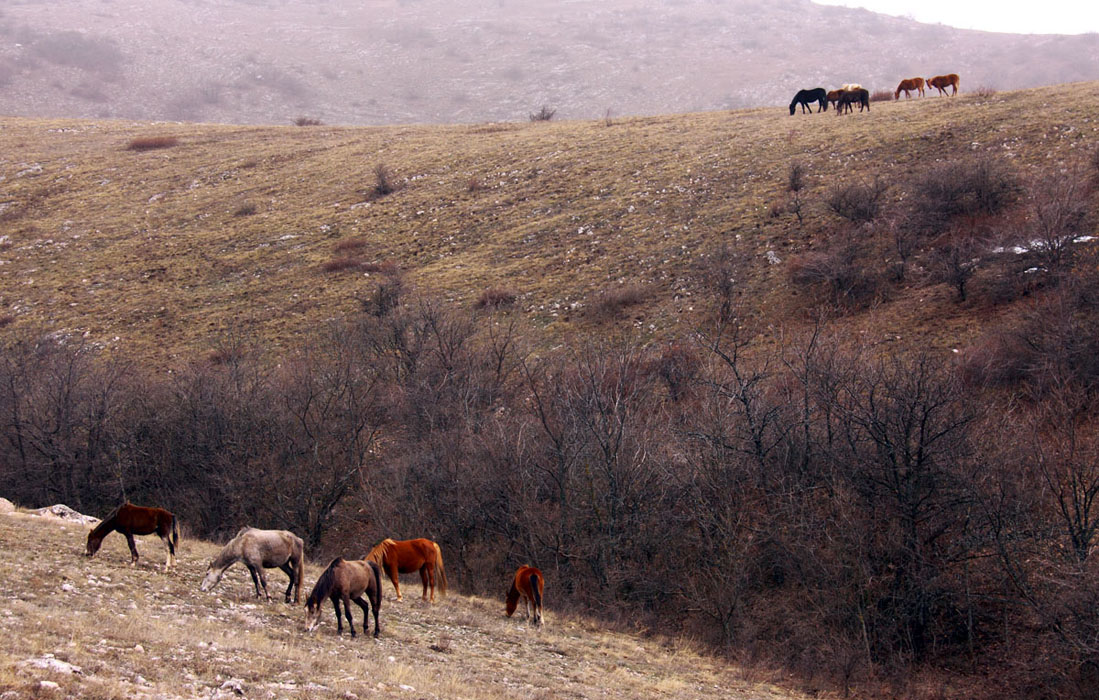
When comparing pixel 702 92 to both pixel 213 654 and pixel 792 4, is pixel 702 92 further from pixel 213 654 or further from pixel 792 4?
pixel 213 654

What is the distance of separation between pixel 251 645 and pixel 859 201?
30.9 metres

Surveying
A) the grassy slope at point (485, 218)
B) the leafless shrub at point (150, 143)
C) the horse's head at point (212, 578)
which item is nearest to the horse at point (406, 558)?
the horse's head at point (212, 578)

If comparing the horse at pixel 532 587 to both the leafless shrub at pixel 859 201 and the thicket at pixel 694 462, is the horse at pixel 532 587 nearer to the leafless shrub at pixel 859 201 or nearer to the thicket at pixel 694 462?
the thicket at pixel 694 462

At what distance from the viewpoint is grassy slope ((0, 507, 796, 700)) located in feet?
24.9

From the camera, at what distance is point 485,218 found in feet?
141

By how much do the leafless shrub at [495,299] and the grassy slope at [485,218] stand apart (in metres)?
0.98

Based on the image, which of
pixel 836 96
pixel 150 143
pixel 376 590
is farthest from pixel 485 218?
pixel 150 143

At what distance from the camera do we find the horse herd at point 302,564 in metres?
11.0

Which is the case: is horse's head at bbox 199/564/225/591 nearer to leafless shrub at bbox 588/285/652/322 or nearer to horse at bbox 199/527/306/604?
horse at bbox 199/527/306/604

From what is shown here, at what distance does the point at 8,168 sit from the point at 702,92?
3642 inches

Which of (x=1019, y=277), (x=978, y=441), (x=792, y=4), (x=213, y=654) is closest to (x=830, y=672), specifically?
(x=978, y=441)

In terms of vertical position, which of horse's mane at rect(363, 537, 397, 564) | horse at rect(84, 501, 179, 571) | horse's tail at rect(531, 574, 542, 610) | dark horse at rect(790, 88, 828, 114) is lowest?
horse's tail at rect(531, 574, 542, 610)

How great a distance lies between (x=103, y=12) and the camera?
464ft

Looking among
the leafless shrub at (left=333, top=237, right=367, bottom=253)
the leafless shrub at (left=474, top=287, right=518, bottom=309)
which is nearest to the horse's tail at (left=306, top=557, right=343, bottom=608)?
the leafless shrub at (left=474, top=287, right=518, bottom=309)
